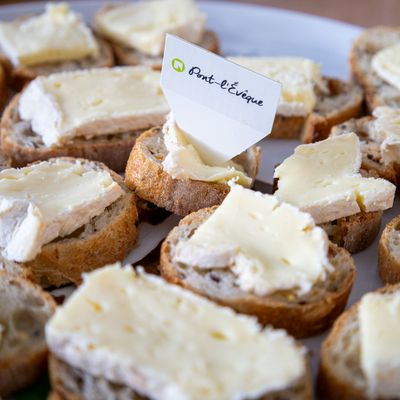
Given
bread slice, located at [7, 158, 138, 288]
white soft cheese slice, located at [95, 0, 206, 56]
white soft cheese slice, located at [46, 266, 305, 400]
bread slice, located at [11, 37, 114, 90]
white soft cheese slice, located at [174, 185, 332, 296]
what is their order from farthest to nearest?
white soft cheese slice, located at [95, 0, 206, 56] < bread slice, located at [11, 37, 114, 90] < bread slice, located at [7, 158, 138, 288] < white soft cheese slice, located at [174, 185, 332, 296] < white soft cheese slice, located at [46, 266, 305, 400]

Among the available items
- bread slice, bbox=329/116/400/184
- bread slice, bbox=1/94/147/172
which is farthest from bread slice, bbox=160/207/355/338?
bread slice, bbox=1/94/147/172

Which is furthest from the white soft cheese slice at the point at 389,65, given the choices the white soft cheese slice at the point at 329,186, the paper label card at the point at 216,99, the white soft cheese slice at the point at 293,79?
the paper label card at the point at 216,99

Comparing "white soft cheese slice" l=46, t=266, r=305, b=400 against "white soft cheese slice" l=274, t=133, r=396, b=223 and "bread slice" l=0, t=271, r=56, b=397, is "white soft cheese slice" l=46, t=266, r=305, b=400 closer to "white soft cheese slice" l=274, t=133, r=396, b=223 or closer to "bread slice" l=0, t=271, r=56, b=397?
"bread slice" l=0, t=271, r=56, b=397

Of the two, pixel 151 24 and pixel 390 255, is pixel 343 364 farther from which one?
pixel 151 24

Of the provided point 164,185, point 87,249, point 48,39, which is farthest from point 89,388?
point 48,39

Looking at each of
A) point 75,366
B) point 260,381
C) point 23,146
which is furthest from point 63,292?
point 260,381

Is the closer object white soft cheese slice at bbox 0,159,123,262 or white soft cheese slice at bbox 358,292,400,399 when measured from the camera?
white soft cheese slice at bbox 358,292,400,399
